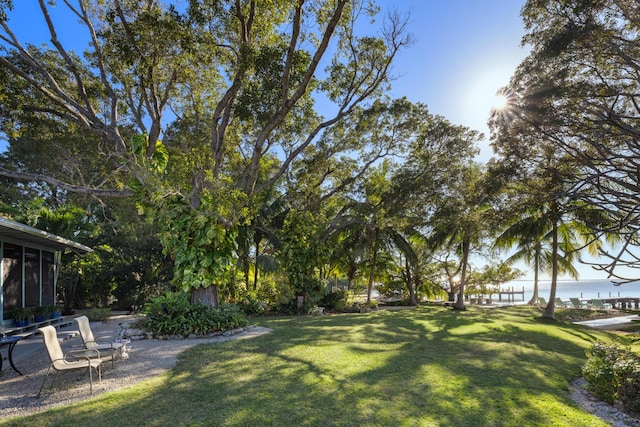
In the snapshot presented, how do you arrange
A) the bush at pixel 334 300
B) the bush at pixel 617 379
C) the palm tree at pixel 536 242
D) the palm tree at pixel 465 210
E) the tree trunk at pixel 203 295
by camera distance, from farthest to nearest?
the bush at pixel 334 300 < the palm tree at pixel 536 242 < the palm tree at pixel 465 210 < the tree trunk at pixel 203 295 < the bush at pixel 617 379

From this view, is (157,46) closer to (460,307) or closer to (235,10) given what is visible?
(235,10)

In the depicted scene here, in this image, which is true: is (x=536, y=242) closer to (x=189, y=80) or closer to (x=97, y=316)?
(x=189, y=80)

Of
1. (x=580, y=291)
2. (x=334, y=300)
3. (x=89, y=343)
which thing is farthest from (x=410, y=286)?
(x=580, y=291)

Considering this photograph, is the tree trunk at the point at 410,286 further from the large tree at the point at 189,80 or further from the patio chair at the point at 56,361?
the patio chair at the point at 56,361

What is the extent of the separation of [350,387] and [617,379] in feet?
13.0

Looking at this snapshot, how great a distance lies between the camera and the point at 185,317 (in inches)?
381

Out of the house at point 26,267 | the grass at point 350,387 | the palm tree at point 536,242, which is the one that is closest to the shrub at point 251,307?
the grass at point 350,387

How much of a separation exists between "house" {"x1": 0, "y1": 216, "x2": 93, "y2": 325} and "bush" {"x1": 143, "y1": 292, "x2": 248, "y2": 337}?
11.8ft

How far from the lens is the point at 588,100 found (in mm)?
Result: 9023

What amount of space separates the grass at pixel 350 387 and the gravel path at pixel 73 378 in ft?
1.11

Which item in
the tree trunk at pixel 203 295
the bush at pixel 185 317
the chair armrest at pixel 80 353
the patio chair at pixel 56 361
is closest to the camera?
the patio chair at pixel 56 361

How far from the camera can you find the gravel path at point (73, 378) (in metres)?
4.90

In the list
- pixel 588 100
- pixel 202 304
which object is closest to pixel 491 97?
pixel 588 100

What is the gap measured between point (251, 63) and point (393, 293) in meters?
19.0
